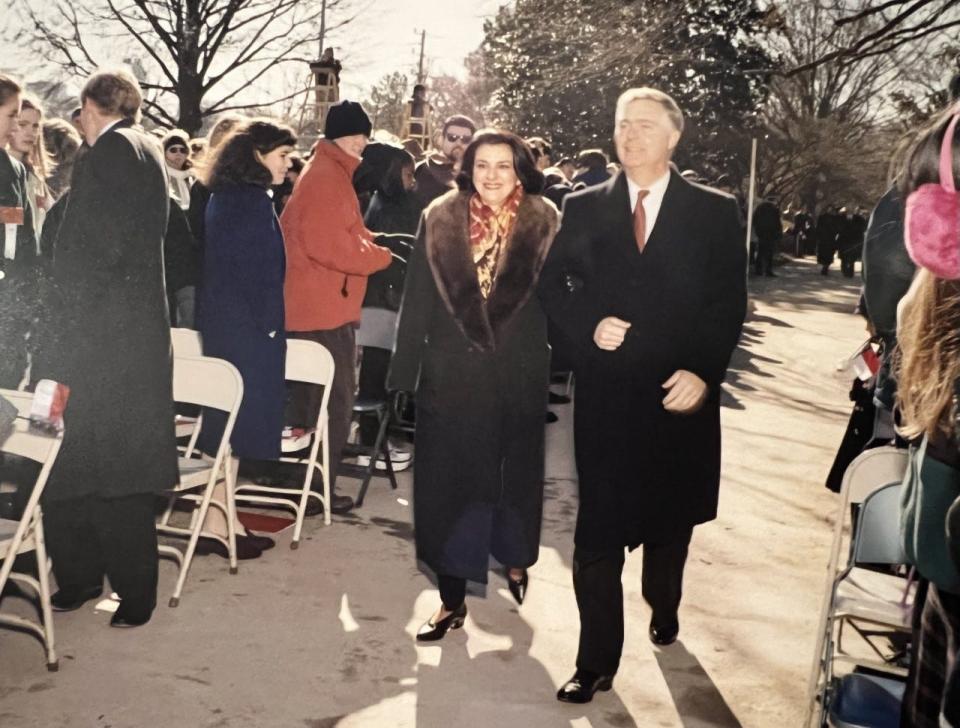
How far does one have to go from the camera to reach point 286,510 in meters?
6.35

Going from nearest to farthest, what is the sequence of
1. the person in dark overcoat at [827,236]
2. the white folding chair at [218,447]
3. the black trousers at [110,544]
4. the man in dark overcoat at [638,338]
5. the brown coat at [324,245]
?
1. the man in dark overcoat at [638,338]
2. the black trousers at [110,544]
3. the white folding chair at [218,447]
4. the brown coat at [324,245]
5. the person in dark overcoat at [827,236]

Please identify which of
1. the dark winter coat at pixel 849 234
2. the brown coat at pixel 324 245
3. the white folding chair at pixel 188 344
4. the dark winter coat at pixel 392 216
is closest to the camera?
the white folding chair at pixel 188 344

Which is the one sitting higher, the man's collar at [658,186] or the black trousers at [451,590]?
the man's collar at [658,186]

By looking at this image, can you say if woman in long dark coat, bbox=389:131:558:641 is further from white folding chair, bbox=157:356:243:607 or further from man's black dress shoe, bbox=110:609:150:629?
man's black dress shoe, bbox=110:609:150:629

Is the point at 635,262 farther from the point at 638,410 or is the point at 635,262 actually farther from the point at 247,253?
the point at 247,253

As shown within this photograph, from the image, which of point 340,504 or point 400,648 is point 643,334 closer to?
point 400,648

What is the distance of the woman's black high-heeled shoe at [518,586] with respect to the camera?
Result: 5.07 m

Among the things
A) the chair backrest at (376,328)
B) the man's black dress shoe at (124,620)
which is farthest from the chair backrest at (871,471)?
the chair backrest at (376,328)

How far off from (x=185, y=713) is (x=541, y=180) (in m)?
2.27

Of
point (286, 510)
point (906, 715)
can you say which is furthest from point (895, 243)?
point (286, 510)

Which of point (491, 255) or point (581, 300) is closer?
point (581, 300)

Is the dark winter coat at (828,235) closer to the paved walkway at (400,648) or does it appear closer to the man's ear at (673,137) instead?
the paved walkway at (400,648)

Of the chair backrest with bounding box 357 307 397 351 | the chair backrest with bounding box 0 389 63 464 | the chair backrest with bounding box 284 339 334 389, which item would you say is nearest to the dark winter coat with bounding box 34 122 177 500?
the chair backrest with bounding box 0 389 63 464

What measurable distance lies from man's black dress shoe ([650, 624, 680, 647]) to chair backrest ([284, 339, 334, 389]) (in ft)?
6.43
